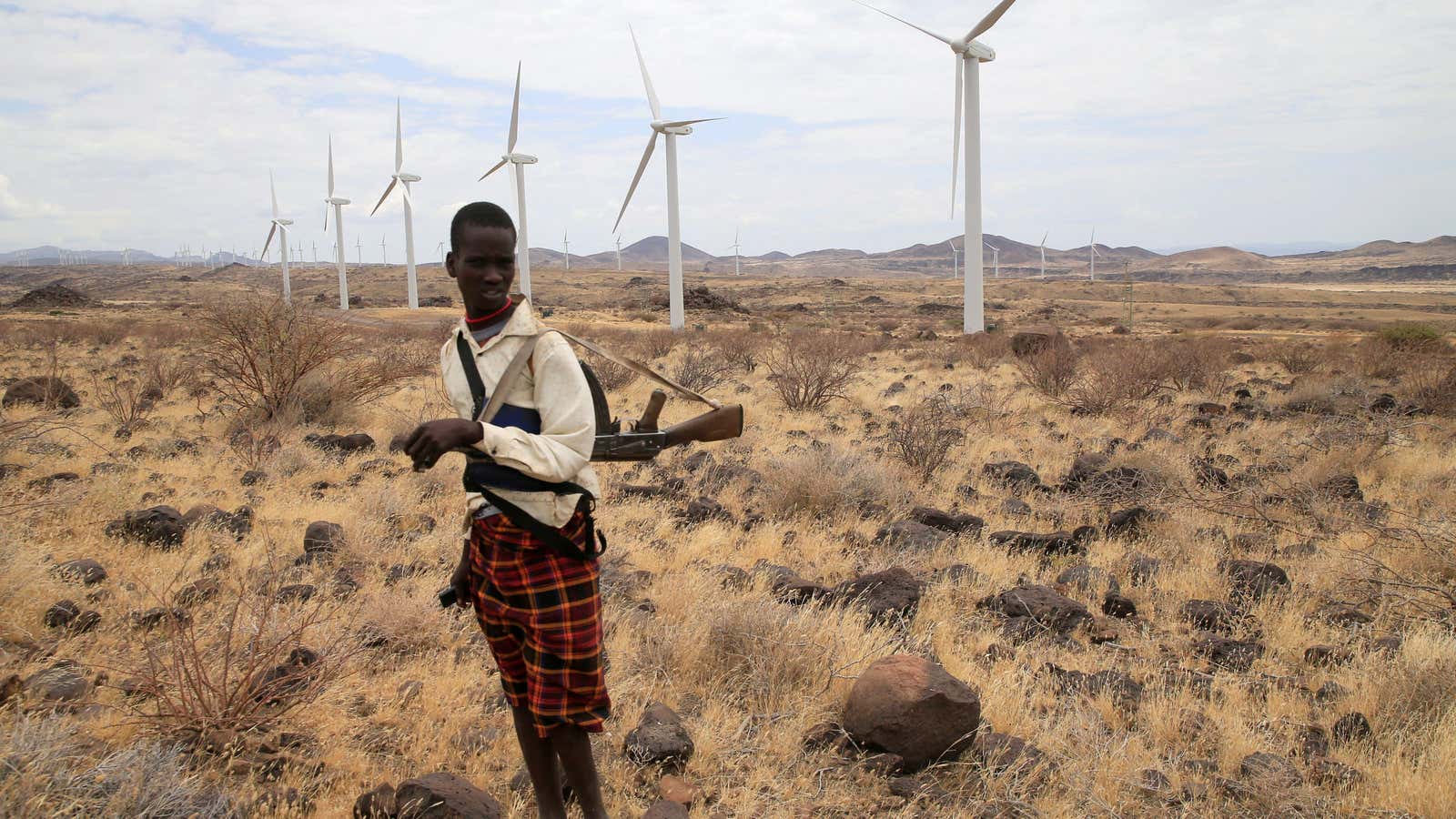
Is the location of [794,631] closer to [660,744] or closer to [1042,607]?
[660,744]

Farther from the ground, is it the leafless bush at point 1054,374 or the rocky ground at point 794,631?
the leafless bush at point 1054,374

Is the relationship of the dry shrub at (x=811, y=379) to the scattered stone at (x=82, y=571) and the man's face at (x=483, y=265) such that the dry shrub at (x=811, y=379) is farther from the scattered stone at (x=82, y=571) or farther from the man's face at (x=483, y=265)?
the man's face at (x=483, y=265)

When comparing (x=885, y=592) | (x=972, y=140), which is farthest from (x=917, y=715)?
(x=972, y=140)

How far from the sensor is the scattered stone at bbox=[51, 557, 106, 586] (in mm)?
4941

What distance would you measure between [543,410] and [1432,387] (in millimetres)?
15066

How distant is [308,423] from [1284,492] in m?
10.7

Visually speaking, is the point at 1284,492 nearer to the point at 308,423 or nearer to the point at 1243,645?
the point at 1243,645

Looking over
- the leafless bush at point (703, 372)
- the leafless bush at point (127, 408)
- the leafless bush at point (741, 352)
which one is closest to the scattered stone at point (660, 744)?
the leafless bush at point (127, 408)

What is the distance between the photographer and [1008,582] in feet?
19.1

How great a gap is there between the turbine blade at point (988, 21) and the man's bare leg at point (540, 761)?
100 feet

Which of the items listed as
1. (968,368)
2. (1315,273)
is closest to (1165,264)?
(1315,273)

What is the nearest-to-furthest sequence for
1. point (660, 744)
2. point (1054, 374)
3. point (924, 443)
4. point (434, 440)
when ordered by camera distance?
1. point (434, 440)
2. point (660, 744)
3. point (924, 443)
4. point (1054, 374)

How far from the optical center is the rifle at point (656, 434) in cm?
252

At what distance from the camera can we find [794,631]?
4340 mm
